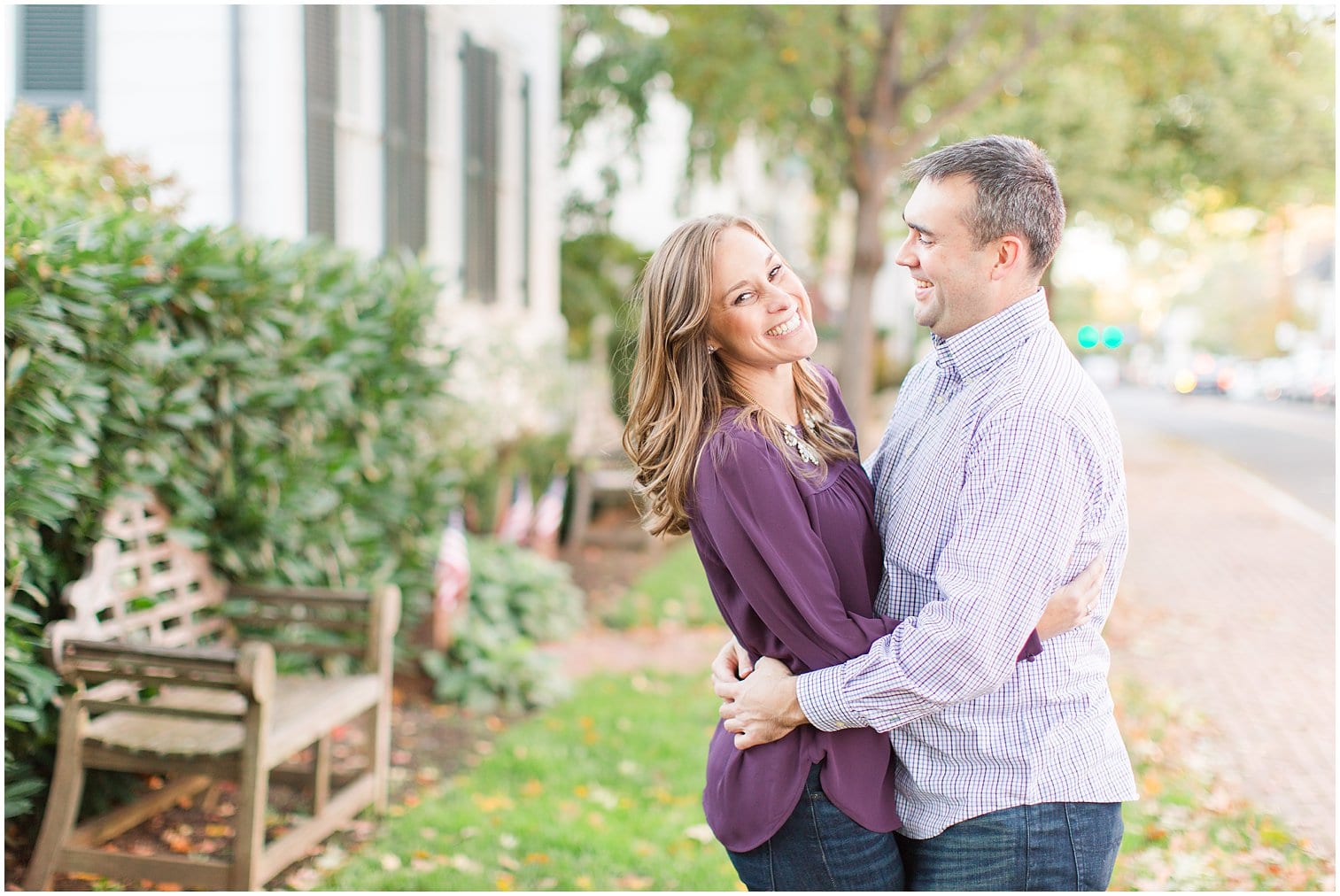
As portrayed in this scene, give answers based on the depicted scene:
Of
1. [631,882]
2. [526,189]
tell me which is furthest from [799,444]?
[526,189]

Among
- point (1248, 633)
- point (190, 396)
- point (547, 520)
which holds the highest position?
point (190, 396)

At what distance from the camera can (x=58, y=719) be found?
13.0 feet

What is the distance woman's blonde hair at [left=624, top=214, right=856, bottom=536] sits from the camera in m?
2.24

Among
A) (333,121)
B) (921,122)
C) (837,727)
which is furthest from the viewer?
(921,122)

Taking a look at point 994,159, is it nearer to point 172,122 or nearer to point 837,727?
point 837,727

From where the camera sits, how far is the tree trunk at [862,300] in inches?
512

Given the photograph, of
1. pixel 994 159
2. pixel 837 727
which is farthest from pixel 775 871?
pixel 994 159

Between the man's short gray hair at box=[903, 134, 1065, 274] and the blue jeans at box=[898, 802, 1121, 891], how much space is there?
1.01 m

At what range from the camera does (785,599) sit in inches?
83.8

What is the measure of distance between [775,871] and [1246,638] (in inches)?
296

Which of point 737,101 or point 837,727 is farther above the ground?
point 737,101

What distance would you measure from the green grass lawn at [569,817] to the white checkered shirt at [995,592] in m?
2.40

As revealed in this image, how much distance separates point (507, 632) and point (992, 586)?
5661mm

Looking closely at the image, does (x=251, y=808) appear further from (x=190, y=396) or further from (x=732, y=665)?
(x=732, y=665)
